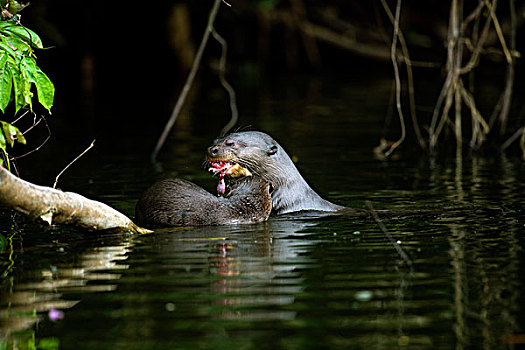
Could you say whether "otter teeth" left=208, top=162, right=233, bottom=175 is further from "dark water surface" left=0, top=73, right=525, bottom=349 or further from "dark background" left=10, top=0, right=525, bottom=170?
"dark background" left=10, top=0, right=525, bottom=170

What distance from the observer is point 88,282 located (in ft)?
14.5

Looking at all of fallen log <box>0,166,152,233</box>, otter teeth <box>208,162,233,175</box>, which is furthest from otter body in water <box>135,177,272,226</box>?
fallen log <box>0,166,152,233</box>

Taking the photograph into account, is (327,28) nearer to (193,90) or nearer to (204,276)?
(193,90)

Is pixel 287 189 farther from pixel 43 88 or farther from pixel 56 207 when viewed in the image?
pixel 43 88

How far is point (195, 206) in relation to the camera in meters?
5.93

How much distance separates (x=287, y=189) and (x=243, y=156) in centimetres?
39

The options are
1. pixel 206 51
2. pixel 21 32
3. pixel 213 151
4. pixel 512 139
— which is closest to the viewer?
pixel 21 32

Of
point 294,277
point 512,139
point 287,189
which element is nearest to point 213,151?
point 287,189

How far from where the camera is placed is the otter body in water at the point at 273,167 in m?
6.45

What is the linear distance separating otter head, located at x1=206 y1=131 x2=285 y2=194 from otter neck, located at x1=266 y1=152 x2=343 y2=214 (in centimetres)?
2

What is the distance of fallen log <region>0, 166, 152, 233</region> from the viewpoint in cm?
470

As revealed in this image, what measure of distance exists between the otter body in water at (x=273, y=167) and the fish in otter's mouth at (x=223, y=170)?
0.04ft

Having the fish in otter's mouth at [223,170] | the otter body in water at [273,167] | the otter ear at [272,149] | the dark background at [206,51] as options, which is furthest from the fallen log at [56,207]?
the dark background at [206,51]

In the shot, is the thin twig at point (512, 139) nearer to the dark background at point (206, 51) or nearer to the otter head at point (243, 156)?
the otter head at point (243, 156)
